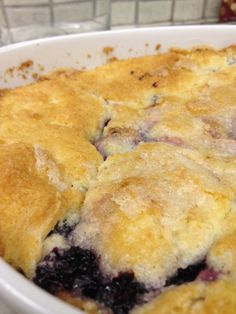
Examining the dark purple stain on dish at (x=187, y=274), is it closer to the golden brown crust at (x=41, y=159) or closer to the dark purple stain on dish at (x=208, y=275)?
the dark purple stain on dish at (x=208, y=275)

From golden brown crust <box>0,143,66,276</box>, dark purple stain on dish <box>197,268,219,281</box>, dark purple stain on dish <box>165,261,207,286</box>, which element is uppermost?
golden brown crust <box>0,143,66,276</box>

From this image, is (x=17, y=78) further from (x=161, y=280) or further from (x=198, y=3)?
(x=198, y=3)

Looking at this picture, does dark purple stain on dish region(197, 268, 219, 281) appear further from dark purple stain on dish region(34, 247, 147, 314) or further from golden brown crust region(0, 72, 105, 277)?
golden brown crust region(0, 72, 105, 277)

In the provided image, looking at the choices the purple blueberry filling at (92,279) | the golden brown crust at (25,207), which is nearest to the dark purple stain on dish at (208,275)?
the purple blueberry filling at (92,279)

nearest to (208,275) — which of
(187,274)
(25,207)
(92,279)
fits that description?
(187,274)

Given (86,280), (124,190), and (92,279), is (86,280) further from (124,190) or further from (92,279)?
(124,190)

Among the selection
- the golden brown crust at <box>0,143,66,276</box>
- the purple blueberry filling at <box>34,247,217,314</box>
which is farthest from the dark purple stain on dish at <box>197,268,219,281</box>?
the golden brown crust at <box>0,143,66,276</box>

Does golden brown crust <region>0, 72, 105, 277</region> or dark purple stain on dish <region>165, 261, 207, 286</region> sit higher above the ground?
golden brown crust <region>0, 72, 105, 277</region>
